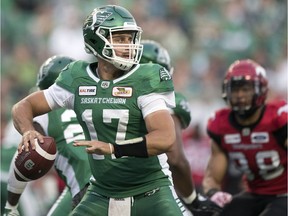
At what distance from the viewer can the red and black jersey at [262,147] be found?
698cm

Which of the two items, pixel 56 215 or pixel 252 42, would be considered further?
pixel 252 42

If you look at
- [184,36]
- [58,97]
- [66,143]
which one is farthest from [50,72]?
[184,36]

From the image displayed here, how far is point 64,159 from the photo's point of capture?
6398mm

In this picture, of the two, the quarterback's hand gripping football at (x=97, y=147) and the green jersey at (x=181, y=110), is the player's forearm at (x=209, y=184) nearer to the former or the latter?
the green jersey at (x=181, y=110)

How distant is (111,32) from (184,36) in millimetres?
8933

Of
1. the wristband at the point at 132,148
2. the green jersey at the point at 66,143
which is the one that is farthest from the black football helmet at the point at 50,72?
the wristband at the point at 132,148

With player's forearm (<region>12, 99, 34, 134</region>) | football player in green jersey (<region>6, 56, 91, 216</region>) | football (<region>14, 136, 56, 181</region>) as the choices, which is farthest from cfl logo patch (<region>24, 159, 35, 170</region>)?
football player in green jersey (<region>6, 56, 91, 216</region>)

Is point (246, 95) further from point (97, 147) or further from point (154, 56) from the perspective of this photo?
point (97, 147)

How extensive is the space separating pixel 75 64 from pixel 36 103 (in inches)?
13.9

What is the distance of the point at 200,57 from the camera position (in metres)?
14.0

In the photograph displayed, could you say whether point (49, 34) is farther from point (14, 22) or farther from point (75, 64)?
point (75, 64)

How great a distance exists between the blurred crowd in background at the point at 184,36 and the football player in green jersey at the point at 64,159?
6.43 m

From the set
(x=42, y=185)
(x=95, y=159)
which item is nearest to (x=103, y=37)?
(x=95, y=159)

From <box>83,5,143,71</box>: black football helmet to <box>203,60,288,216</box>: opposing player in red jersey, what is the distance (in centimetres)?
182
